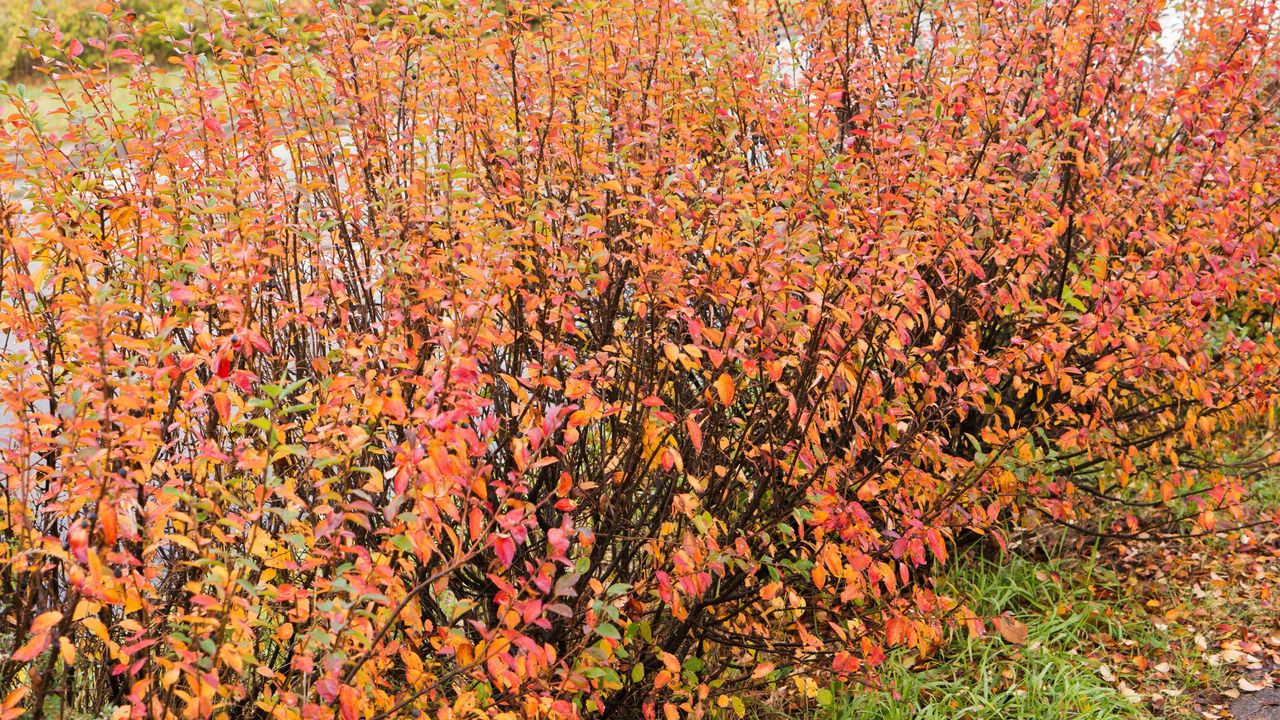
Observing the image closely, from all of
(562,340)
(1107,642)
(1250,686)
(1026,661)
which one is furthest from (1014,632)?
(562,340)

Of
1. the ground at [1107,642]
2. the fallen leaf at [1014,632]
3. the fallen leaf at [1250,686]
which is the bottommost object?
the fallen leaf at [1250,686]

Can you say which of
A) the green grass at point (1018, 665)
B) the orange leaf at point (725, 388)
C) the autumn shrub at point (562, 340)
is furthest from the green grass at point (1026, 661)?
the orange leaf at point (725, 388)

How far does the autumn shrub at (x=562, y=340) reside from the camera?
228 centimetres

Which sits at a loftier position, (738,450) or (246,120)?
(246,120)

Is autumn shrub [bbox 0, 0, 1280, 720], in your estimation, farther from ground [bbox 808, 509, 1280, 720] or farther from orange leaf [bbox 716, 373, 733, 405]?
ground [bbox 808, 509, 1280, 720]

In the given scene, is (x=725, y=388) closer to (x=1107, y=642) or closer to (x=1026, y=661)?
(x=1026, y=661)

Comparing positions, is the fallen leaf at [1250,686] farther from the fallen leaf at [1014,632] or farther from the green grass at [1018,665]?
the fallen leaf at [1014,632]

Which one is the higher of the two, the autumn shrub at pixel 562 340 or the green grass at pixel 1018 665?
the autumn shrub at pixel 562 340

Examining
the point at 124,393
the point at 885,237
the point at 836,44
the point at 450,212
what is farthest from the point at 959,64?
the point at 124,393

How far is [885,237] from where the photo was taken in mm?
3092

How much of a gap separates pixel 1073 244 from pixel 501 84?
2.35 metres

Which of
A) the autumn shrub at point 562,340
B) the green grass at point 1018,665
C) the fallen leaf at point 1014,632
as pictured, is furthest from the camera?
the fallen leaf at point 1014,632

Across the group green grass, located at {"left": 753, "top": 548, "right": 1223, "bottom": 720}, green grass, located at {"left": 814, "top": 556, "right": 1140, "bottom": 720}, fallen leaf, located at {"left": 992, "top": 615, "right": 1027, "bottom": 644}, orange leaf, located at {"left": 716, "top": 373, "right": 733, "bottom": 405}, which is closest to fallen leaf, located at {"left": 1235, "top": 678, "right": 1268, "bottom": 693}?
green grass, located at {"left": 753, "top": 548, "right": 1223, "bottom": 720}

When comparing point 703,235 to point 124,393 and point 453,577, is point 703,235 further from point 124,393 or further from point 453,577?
point 124,393
